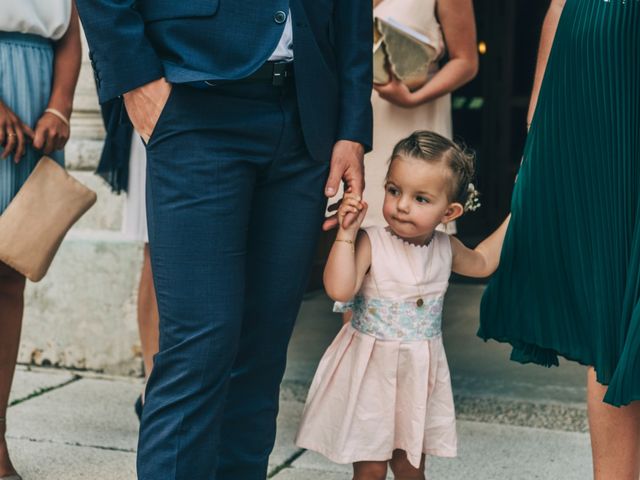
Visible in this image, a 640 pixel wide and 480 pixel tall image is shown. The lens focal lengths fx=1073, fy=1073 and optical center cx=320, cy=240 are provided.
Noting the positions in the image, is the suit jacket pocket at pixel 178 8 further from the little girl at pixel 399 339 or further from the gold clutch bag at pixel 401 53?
the gold clutch bag at pixel 401 53

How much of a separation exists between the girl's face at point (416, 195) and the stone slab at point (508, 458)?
103 centimetres

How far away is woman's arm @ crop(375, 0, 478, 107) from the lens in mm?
Answer: 3646

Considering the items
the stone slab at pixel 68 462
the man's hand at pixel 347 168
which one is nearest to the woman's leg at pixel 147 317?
the stone slab at pixel 68 462

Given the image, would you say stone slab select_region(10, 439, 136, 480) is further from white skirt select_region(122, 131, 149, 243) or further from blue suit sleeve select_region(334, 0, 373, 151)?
blue suit sleeve select_region(334, 0, 373, 151)

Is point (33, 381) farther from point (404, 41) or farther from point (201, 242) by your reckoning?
point (201, 242)

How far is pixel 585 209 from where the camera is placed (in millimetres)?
2736

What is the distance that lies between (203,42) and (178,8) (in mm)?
95

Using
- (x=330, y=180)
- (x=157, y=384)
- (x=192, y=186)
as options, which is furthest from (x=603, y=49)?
(x=157, y=384)

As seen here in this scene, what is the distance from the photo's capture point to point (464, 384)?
4664 mm

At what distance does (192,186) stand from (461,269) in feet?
3.33

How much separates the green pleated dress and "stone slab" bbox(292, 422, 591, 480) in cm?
80

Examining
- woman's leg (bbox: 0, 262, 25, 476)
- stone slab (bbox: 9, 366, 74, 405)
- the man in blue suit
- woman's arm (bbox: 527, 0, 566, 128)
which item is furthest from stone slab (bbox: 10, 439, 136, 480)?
woman's arm (bbox: 527, 0, 566, 128)

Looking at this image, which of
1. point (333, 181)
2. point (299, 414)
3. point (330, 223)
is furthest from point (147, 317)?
point (333, 181)

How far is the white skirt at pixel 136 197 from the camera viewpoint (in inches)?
158
